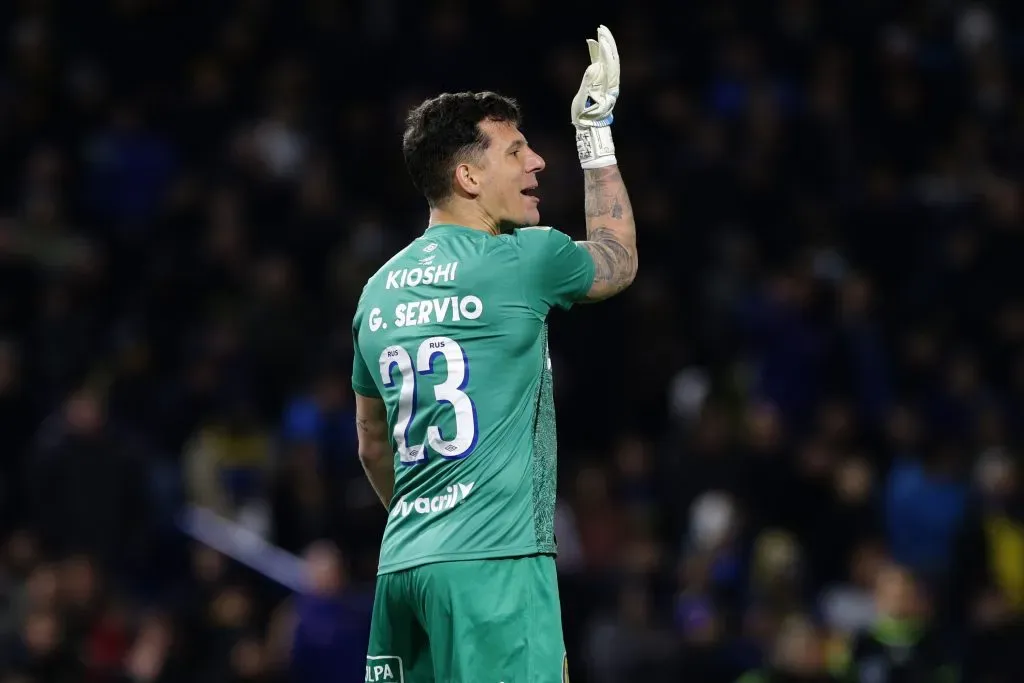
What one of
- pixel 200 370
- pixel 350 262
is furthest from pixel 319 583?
pixel 350 262

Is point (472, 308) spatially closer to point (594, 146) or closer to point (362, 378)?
point (362, 378)

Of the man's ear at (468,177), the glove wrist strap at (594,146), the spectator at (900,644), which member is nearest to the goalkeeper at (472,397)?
the man's ear at (468,177)

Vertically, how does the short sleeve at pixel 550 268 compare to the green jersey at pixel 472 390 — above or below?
above

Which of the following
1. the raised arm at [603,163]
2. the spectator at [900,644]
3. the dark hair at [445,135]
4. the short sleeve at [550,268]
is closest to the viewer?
the short sleeve at [550,268]

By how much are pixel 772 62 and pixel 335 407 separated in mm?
6312

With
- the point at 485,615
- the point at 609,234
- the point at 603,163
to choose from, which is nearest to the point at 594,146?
the point at 603,163

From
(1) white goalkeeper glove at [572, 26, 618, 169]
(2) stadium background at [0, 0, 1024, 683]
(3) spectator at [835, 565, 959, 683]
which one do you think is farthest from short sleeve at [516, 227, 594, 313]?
(3) spectator at [835, 565, 959, 683]

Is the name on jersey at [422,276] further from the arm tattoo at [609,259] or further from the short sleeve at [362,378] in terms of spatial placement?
the arm tattoo at [609,259]

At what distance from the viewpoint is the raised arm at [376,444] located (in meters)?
5.73

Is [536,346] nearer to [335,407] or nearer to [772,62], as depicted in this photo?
[335,407]

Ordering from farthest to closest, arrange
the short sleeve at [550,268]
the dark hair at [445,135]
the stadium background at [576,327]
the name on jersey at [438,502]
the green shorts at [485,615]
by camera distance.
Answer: the stadium background at [576,327] → the dark hair at [445,135] → the short sleeve at [550,268] → the name on jersey at [438,502] → the green shorts at [485,615]

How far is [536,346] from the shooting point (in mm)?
5406

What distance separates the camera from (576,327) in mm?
13617

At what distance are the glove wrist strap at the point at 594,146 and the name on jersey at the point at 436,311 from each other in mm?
709
